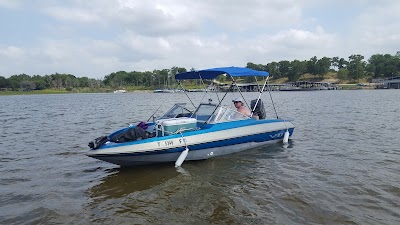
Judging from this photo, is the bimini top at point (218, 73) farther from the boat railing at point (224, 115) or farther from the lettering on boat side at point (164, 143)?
the lettering on boat side at point (164, 143)

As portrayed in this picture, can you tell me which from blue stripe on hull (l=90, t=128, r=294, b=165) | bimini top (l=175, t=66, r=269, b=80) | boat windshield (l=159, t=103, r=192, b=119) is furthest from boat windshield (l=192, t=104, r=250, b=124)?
bimini top (l=175, t=66, r=269, b=80)

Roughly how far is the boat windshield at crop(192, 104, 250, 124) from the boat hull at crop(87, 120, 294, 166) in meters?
0.29

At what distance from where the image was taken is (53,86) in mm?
189750

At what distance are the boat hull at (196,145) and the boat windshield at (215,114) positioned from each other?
290 millimetres

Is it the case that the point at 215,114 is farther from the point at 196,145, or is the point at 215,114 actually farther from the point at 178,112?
the point at 178,112

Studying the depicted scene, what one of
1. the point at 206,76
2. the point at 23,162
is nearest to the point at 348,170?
the point at 206,76

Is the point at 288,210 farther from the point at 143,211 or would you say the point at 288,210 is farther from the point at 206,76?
the point at 206,76

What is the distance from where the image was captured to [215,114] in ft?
38.6

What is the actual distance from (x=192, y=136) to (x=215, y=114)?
1609 millimetres

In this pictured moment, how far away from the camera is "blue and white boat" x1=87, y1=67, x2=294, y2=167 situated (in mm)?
9797

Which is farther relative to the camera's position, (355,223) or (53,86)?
(53,86)

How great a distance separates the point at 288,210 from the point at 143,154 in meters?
4.84

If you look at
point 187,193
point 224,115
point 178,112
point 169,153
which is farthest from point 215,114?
point 187,193

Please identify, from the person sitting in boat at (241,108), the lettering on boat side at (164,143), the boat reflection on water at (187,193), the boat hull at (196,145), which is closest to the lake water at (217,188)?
the boat reflection on water at (187,193)
